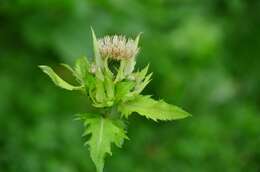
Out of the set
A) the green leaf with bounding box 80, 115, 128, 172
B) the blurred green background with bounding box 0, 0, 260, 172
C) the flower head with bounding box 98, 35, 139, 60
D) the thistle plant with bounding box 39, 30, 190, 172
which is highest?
the blurred green background with bounding box 0, 0, 260, 172

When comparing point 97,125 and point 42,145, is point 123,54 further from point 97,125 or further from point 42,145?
point 42,145

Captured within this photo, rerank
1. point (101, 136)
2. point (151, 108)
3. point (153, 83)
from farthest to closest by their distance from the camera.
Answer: point (153, 83) < point (151, 108) < point (101, 136)

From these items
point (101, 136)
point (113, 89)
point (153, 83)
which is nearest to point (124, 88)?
point (113, 89)

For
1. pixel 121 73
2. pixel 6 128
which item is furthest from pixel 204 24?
pixel 121 73

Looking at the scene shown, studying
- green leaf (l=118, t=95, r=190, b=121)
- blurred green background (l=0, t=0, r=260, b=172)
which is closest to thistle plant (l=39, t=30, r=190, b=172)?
green leaf (l=118, t=95, r=190, b=121)

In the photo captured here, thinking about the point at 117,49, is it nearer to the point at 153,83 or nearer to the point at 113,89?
the point at 113,89

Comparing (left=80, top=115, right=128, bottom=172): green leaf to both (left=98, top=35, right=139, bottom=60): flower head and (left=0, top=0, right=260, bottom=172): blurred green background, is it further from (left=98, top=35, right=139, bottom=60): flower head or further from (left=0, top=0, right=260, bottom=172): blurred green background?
(left=0, top=0, right=260, bottom=172): blurred green background

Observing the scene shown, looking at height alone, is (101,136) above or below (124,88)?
below
